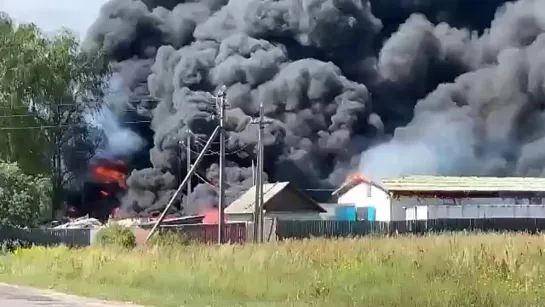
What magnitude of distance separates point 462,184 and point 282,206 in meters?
12.8

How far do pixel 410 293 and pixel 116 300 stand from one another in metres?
6.28

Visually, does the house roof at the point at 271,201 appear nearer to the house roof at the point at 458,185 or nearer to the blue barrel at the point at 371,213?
the blue barrel at the point at 371,213

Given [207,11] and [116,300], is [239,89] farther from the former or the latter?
[116,300]

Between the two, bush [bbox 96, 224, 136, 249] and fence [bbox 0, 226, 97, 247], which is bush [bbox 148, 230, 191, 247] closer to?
bush [bbox 96, 224, 136, 249]

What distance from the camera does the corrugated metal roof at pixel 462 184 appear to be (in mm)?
55969

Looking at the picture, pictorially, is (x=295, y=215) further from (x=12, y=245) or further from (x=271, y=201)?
(x=12, y=245)

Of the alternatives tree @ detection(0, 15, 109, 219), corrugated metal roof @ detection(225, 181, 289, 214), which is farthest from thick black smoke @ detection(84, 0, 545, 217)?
corrugated metal roof @ detection(225, 181, 289, 214)

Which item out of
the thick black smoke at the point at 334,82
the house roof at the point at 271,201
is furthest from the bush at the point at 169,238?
the thick black smoke at the point at 334,82

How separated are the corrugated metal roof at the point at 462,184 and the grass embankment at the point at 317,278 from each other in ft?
101

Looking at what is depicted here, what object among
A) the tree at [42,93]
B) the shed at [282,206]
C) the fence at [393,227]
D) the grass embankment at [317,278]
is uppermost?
the tree at [42,93]

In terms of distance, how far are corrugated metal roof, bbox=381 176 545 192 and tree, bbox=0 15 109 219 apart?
22.4 metres

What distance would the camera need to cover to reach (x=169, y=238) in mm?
37125

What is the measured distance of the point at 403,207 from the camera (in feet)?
185

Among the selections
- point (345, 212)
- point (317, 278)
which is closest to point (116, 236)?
point (317, 278)
